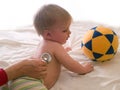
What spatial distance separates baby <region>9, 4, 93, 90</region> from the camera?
1090 millimetres

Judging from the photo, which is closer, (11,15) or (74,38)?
(74,38)

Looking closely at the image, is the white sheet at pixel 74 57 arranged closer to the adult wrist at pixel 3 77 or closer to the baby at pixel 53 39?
the baby at pixel 53 39

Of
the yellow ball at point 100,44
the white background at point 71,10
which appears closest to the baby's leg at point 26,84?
the yellow ball at point 100,44

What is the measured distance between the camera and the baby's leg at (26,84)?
97 centimetres

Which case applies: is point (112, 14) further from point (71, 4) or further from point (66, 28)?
point (66, 28)

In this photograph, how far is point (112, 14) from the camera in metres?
2.08

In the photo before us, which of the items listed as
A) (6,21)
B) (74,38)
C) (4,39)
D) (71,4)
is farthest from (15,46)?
(71,4)

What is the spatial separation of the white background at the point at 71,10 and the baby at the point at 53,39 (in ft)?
3.04

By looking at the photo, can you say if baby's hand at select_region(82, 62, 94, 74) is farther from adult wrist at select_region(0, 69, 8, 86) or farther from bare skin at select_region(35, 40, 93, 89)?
adult wrist at select_region(0, 69, 8, 86)

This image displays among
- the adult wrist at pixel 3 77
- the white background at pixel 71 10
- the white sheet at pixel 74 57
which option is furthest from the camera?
the white background at pixel 71 10

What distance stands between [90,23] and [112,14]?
1.76ft

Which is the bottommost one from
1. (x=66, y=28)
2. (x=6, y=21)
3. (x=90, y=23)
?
(x=6, y=21)

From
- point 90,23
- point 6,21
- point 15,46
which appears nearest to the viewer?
point 15,46

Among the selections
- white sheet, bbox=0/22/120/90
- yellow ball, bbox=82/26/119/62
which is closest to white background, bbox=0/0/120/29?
white sheet, bbox=0/22/120/90
